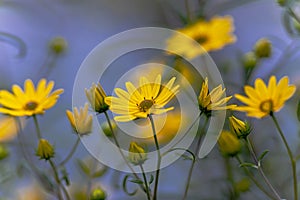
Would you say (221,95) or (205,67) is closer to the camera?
(221,95)

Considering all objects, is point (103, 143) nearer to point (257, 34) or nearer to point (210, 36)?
point (210, 36)

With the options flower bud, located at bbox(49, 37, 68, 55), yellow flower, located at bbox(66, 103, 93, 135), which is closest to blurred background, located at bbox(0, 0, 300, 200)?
flower bud, located at bbox(49, 37, 68, 55)

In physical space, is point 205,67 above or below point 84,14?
below

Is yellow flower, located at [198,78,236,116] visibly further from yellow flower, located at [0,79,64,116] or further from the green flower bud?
the green flower bud

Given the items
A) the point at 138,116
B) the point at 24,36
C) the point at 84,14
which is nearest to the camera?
the point at 138,116

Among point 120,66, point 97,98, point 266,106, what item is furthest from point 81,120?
point 120,66

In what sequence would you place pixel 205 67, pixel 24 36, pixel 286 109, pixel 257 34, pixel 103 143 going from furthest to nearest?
pixel 24 36 → pixel 257 34 → pixel 286 109 → pixel 205 67 → pixel 103 143

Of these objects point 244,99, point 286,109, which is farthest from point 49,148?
point 286,109
